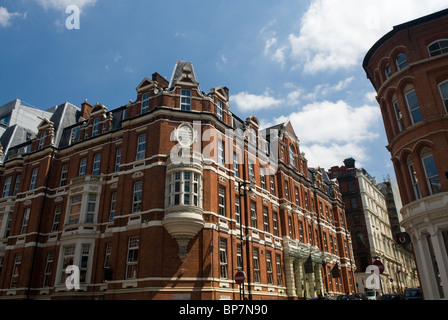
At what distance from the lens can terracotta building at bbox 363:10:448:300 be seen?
18.0m

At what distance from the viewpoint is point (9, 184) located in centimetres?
3731

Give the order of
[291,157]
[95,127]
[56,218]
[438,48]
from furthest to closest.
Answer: [291,157] → [95,127] → [56,218] → [438,48]

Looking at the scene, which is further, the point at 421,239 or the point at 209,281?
the point at 209,281

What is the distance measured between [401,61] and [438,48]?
2.13 m

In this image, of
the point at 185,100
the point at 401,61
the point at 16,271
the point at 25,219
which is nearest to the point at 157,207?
the point at 185,100

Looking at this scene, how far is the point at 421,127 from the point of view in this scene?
778 inches

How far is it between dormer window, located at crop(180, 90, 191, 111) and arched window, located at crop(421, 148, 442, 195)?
59.8ft

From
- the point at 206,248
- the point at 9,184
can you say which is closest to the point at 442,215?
the point at 206,248

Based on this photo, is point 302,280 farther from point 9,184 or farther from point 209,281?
point 9,184

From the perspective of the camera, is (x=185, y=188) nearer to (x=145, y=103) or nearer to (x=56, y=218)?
(x=145, y=103)

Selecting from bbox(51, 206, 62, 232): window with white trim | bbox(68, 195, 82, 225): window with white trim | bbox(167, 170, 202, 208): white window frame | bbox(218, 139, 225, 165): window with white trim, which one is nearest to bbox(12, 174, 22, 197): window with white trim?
bbox(51, 206, 62, 232): window with white trim

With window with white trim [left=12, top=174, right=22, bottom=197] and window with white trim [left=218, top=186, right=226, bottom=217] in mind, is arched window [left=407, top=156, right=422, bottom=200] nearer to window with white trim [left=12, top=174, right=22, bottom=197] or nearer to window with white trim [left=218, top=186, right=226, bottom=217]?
window with white trim [left=218, top=186, right=226, bottom=217]
